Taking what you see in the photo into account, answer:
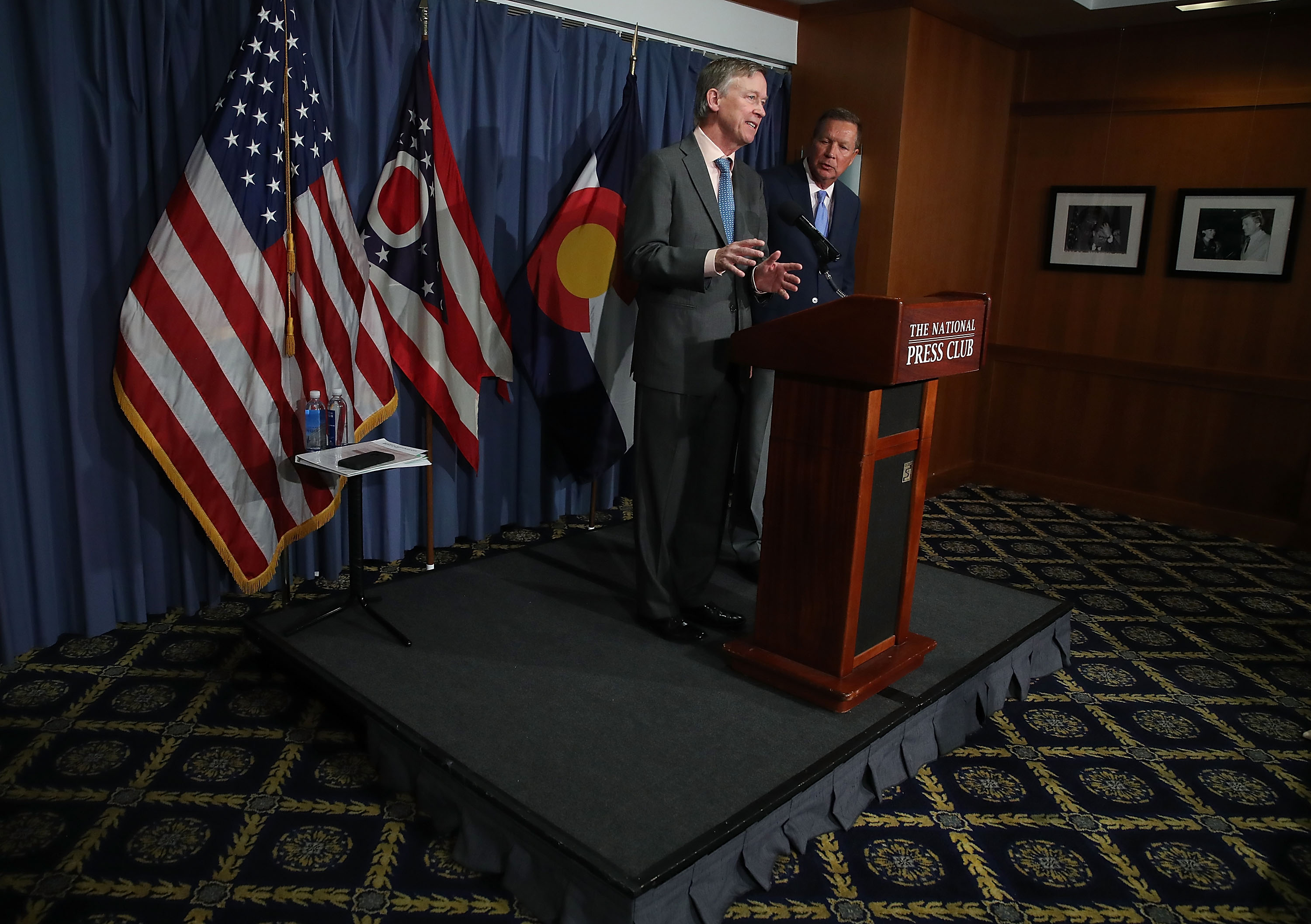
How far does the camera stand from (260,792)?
8.22ft

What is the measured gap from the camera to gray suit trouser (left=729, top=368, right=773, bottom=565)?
378 cm

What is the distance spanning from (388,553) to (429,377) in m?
0.78

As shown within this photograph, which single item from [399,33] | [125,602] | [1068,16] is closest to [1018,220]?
[1068,16]

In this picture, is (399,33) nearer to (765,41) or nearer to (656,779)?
(765,41)

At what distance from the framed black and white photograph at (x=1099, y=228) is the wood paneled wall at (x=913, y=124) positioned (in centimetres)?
39

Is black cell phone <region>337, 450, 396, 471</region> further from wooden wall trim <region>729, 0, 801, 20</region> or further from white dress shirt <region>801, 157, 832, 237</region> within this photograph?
wooden wall trim <region>729, 0, 801, 20</region>

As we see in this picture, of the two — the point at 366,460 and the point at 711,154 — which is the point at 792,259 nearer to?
the point at 711,154

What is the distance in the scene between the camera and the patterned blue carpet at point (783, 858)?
2174 mm

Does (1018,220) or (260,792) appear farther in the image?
(1018,220)

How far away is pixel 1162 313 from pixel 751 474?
284 cm

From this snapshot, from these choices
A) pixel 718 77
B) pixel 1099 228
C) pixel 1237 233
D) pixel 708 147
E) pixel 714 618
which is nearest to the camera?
pixel 718 77

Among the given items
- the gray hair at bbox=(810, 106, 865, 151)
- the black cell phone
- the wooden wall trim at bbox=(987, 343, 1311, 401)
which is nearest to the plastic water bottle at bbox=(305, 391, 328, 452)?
the black cell phone

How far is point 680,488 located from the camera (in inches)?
123

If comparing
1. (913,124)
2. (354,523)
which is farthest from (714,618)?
(913,124)
